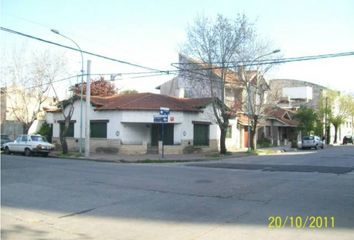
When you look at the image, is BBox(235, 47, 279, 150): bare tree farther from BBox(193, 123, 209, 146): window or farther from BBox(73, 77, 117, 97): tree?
BBox(73, 77, 117, 97): tree

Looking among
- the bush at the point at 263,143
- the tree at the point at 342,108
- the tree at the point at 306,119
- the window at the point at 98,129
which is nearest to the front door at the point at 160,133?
the window at the point at 98,129

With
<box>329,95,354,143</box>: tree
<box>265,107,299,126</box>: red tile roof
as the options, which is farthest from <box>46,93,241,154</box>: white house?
<box>329,95,354,143</box>: tree

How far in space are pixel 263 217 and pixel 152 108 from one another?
24897 mm

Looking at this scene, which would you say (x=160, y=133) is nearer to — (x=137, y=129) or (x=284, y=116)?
(x=137, y=129)

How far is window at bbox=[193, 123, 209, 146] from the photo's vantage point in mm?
35375

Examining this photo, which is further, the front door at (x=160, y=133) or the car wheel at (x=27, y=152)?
the front door at (x=160, y=133)

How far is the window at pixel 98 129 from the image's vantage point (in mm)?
34750

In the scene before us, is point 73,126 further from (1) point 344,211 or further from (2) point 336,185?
(1) point 344,211

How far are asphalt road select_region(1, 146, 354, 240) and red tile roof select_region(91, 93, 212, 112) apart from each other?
1790 centimetres

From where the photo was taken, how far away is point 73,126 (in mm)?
38125

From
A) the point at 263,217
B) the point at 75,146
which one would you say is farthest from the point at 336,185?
the point at 75,146

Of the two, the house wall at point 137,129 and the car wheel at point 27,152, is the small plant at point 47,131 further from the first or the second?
the car wheel at point 27,152

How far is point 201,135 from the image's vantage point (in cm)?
3603

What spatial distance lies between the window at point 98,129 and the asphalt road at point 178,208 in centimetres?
1847
